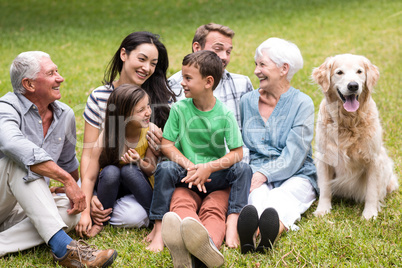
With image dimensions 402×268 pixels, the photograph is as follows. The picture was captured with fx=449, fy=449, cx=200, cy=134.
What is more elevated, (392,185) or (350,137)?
(350,137)

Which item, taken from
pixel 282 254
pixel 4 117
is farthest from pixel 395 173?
pixel 4 117

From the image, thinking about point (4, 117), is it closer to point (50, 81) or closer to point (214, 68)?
point (50, 81)

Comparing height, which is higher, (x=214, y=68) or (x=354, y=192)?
(x=214, y=68)

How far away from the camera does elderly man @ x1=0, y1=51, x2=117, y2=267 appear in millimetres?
3100

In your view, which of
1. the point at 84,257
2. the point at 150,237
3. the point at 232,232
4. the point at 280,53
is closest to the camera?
the point at 84,257

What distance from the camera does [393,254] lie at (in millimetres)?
3051

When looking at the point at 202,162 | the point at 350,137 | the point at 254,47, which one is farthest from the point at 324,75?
the point at 254,47

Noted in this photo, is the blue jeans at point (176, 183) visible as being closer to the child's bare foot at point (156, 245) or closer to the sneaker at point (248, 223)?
the child's bare foot at point (156, 245)

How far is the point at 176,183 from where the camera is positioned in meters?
3.53

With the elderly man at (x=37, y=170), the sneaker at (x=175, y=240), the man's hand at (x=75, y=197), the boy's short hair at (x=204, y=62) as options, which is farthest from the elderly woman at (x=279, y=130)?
the elderly man at (x=37, y=170)

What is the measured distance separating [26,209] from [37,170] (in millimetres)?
292

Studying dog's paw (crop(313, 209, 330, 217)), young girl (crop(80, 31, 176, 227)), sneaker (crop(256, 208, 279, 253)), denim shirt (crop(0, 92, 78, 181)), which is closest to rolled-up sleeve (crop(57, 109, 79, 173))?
denim shirt (crop(0, 92, 78, 181))

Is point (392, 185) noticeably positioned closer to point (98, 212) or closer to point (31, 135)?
point (98, 212)

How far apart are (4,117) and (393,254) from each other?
113 inches
